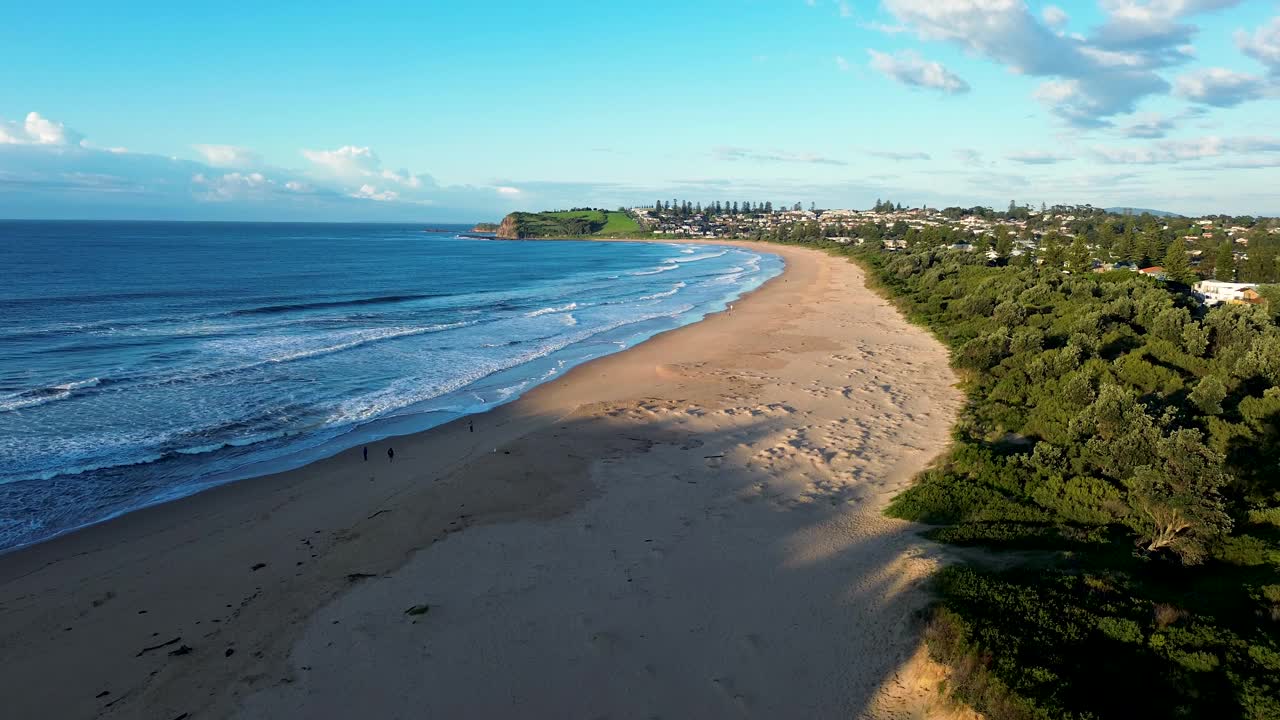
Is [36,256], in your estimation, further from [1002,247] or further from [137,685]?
[1002,247]

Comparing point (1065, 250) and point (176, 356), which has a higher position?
point (1065, 250)

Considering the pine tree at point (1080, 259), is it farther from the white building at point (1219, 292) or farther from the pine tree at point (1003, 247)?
the pine tree at point (1003, 247)

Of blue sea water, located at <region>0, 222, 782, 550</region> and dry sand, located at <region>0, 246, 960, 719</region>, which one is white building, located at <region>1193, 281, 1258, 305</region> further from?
dry sand, located at <region>0, 246, 960, 719</region>

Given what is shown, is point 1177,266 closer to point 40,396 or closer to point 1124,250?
point 1124,250

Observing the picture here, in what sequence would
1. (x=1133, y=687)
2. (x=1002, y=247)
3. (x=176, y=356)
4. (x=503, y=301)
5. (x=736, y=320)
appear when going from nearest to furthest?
(x=1133, y=687)
(x=176, y=356)
(x=736, y=320)
(x=503, y=301)
(x=1002, y=247)

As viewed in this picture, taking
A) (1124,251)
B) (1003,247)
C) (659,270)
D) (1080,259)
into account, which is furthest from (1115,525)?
(659,270)

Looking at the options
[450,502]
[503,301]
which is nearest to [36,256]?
[503,301]

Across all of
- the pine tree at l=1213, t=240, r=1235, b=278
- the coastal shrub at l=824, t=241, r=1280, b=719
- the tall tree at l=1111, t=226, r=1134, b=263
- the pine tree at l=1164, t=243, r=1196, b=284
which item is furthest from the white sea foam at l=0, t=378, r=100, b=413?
the tall tree at l=1111, t=226, r=1134, b=263

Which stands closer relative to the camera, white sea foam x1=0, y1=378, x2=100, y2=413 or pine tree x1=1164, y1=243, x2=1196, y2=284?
white sea foam x1=0, y1=378, x2=100, y2=413
